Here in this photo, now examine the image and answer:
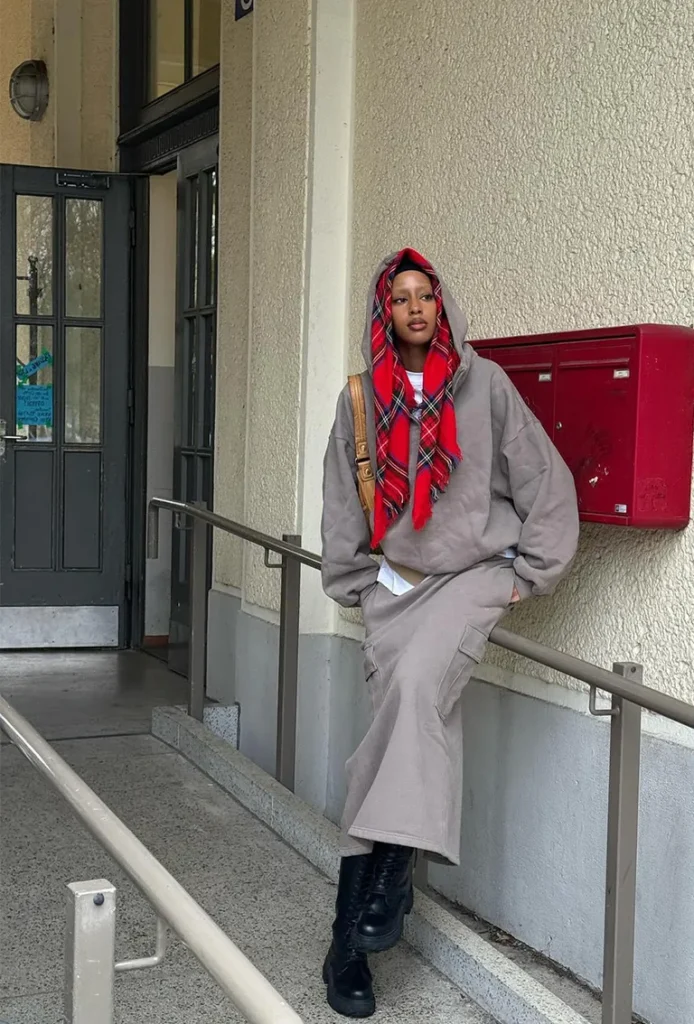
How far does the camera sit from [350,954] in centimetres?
287

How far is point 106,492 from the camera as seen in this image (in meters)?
7.11

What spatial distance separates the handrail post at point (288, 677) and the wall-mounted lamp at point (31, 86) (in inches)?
187

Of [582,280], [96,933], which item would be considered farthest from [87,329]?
[96,933]

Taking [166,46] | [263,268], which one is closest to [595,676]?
[263,268]

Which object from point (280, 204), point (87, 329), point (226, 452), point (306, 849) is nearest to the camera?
point (306, 849)

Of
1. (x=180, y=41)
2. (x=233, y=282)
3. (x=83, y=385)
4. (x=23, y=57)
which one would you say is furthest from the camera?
(x=23, y=57)

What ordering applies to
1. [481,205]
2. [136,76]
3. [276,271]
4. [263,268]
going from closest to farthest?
[481,205] → [276,271] → [263,268] → [136,76]

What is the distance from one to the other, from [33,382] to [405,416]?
458cm

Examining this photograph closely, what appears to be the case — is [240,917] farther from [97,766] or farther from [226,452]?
[226,452]

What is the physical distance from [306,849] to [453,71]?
2.28m

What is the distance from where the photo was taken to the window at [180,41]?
6.47 metres

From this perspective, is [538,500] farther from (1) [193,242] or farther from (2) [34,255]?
(2) [34,255]

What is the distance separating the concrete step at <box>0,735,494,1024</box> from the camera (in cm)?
291

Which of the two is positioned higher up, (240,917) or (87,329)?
(87,329)
